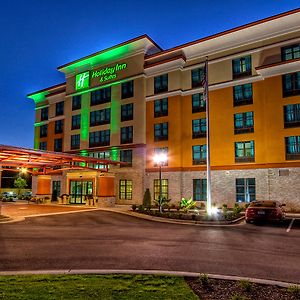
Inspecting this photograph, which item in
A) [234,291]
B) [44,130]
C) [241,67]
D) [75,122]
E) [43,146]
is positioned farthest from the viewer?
[44,130]

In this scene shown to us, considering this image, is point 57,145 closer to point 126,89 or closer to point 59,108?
point 59,108

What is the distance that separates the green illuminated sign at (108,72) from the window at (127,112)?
4428 millimetres

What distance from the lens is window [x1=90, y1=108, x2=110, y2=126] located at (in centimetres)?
3907

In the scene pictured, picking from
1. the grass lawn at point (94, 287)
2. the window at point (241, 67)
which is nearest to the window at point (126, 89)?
the window at point (241, 67)

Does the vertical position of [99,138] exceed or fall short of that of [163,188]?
it exceeds it

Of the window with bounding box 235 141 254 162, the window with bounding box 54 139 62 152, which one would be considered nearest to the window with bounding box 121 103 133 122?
the window with bounding box 235 141 254 162

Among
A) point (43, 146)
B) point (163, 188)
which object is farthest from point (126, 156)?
point (43, 146)

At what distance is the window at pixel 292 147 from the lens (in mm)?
26609

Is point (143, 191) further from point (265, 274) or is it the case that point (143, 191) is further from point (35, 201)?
point (265, 274)

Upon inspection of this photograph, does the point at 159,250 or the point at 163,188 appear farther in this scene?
the point at 163,188

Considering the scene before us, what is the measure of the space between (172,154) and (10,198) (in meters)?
30.8

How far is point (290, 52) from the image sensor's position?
2809 centimetres

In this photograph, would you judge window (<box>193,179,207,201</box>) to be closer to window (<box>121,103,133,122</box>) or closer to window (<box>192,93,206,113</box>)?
window (<box>192,93,206,113</box>)

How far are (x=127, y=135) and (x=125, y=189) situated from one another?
665 cm
